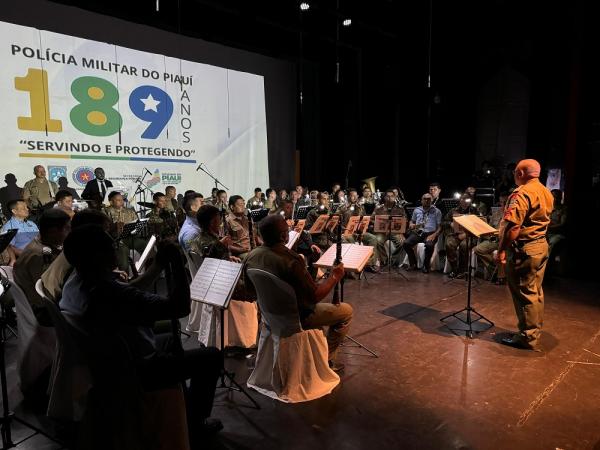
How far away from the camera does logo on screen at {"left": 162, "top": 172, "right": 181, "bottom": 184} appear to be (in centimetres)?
975

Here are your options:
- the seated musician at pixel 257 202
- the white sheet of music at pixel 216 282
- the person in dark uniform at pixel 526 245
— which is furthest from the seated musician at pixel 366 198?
the white sheet of music at pixel 216 282

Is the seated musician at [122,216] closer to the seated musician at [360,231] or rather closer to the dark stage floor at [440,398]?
the dark stage floor at [440,398]

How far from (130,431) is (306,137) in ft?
38.1

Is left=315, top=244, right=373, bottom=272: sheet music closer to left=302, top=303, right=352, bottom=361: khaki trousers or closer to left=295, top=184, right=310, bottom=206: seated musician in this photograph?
left=302, top=303, right=352, bottom=361: khaki trousers

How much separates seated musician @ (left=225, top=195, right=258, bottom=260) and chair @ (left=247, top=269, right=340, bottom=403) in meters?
2.08

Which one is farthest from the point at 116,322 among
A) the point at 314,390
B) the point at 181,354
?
the point at 314,390

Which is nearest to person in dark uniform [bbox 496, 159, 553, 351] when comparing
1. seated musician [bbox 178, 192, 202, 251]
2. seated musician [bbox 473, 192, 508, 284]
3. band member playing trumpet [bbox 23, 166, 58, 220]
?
seated musician [bbox 473, 192, 508, 284]

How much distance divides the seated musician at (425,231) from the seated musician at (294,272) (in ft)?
15.1

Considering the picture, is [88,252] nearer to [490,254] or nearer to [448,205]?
[490,254]

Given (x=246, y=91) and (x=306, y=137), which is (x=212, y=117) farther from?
(x=306, y=137)

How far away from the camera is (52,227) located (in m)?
3.23

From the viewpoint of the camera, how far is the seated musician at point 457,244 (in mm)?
7230

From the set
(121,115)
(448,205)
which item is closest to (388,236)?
(448,205)

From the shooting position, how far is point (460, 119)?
11.8 meters
